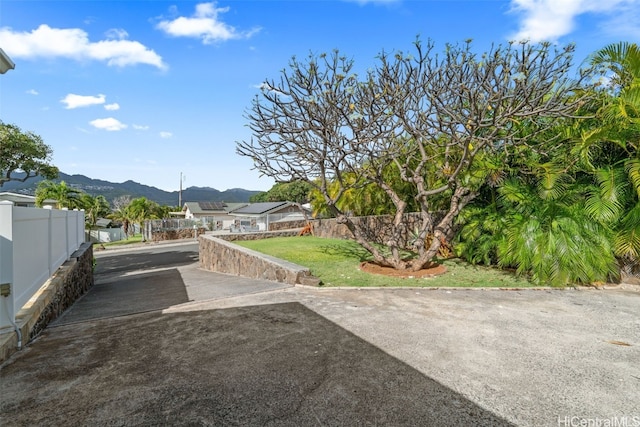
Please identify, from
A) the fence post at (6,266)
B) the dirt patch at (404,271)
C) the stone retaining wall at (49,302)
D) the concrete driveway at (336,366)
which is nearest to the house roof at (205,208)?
the stone retaining wall at (49,302)

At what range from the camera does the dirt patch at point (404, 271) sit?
7.93 meters

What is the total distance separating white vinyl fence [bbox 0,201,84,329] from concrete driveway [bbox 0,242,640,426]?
24.5 inches

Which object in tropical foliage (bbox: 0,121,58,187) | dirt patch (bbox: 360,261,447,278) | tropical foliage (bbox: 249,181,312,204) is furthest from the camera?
tropical foliage (bbox: 249,181,312,204)

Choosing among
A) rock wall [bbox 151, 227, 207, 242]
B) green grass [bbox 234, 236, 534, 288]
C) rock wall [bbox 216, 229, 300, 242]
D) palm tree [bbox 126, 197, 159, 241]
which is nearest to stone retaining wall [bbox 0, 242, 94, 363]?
green grass [bbox 234, 236, 534, 288]

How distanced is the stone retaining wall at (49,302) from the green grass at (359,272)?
190 inches

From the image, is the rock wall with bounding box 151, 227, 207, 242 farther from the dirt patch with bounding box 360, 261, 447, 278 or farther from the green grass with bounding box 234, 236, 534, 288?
the dirt patch with bounding box 360, 261, 447, 278

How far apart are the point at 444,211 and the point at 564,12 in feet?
20.4

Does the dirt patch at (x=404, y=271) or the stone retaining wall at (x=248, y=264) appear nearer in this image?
the stone retaining wall at (x=248, y=264)

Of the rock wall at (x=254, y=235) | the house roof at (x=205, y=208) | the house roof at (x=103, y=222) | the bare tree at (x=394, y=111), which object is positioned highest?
the bare tree at (x=394, y=111)

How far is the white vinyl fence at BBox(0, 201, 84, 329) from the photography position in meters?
3.48

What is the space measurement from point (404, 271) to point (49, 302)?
714cm

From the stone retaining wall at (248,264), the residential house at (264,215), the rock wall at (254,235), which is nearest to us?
the stone retaining wall at (248,264)

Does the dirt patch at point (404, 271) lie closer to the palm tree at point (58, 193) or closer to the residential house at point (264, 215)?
the residential house at point (264, 215)

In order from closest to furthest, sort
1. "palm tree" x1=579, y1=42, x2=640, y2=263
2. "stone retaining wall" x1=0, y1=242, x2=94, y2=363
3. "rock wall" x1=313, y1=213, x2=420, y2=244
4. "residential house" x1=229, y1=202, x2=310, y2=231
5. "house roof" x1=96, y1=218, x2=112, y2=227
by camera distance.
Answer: "stone retaining wall" x1=0, y1=242, x2=94, y2=363 → "palm tree" x1=579, y1=42, x2=640, y2=263 → "rock wall" x1=313, y1=213, x2=420, y2=244 → "residential house" x1=229, y1=202, x2=310, y2=231 → "house roof" x1=96, y1=218, x2=112, y2=227
